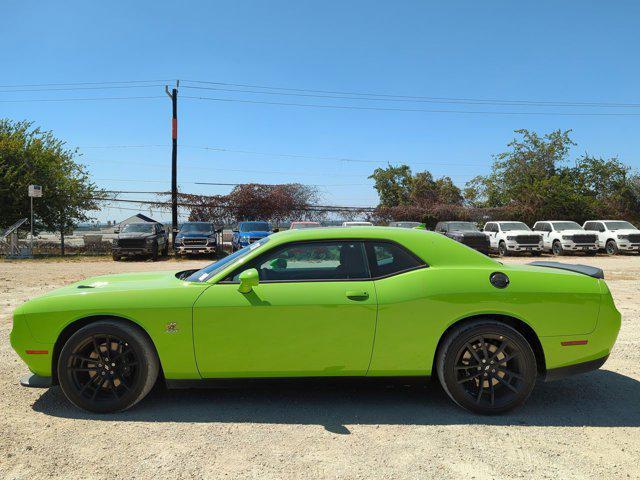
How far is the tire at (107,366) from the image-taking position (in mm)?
3680

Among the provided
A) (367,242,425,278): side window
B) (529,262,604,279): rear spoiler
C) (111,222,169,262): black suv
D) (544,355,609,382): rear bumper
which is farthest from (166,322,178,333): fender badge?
(111,222,169,262): black suv

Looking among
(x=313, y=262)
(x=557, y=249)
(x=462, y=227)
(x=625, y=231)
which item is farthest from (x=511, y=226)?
(x=313, y=262)

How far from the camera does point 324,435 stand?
336cm

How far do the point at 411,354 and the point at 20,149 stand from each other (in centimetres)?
2441

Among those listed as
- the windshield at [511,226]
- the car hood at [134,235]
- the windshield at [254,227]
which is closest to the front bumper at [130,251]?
the car hood at [134,235]

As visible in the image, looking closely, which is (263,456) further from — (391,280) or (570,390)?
(570,390)

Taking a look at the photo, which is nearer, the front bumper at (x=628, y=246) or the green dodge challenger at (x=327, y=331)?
the green dodge challenger at (x=327, y=331)

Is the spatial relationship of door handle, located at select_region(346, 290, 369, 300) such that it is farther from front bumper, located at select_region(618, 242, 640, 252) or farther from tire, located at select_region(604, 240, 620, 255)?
tire, located at select_region(604, 240, 620, 255)

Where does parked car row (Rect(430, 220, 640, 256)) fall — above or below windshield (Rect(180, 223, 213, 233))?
below

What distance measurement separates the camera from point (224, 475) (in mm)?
2822

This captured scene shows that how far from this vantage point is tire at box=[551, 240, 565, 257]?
24458mm

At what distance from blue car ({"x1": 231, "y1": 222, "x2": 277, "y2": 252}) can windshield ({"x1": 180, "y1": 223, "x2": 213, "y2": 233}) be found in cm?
133

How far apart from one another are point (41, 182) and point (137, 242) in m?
6.50

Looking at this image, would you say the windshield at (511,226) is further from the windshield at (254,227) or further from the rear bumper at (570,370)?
the rear bumper at (570,370)
